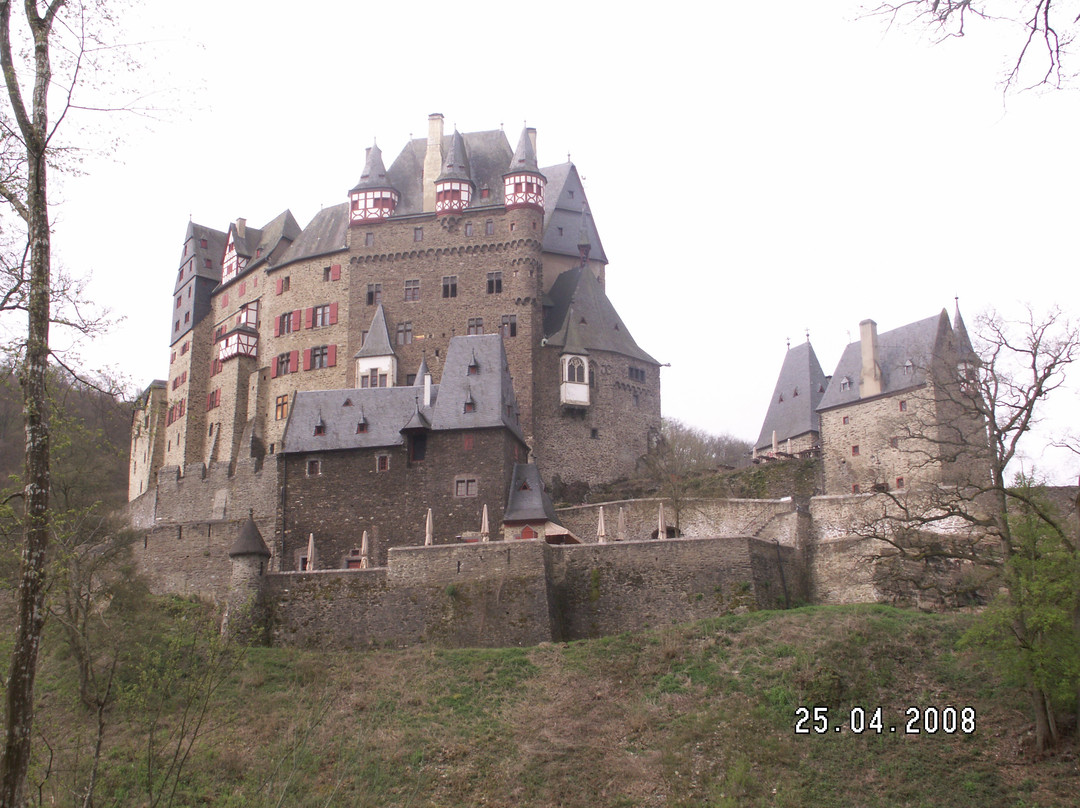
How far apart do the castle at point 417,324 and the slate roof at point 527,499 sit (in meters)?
2.54

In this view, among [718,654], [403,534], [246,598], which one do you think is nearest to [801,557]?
[718,654]

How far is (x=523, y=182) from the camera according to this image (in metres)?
52.6

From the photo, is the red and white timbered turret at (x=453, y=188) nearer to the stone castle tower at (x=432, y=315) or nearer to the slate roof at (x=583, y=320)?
the stone castle tower at (x=432, y=315)

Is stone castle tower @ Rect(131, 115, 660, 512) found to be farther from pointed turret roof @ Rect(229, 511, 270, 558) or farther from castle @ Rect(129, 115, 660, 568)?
pointed turret roof @ Rect(229, 511, 270, 558)

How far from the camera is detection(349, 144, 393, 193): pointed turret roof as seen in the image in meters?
54.0

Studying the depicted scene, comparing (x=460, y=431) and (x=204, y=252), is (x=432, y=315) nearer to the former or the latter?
(x=460, y=431)

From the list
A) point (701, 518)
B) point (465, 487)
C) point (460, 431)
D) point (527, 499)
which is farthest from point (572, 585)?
point (460, 431)

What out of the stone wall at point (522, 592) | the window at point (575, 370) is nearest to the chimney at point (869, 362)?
the window at point (575, 370)

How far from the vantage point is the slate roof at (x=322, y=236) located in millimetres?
54969

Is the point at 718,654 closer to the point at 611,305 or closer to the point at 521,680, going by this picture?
the point at 521,680

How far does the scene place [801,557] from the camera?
35.5 m

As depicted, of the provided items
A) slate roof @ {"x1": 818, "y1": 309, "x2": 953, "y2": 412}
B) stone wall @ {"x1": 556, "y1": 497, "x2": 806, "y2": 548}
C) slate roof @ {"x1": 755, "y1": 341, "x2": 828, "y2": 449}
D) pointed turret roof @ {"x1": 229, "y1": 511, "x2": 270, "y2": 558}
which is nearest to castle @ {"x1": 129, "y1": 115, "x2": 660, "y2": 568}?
stone wall @ {"x1": 556, "y1": 497, "x2": 806, "y2": 548}

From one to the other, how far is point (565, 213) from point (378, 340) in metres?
13.9

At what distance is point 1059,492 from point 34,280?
1279 inches
